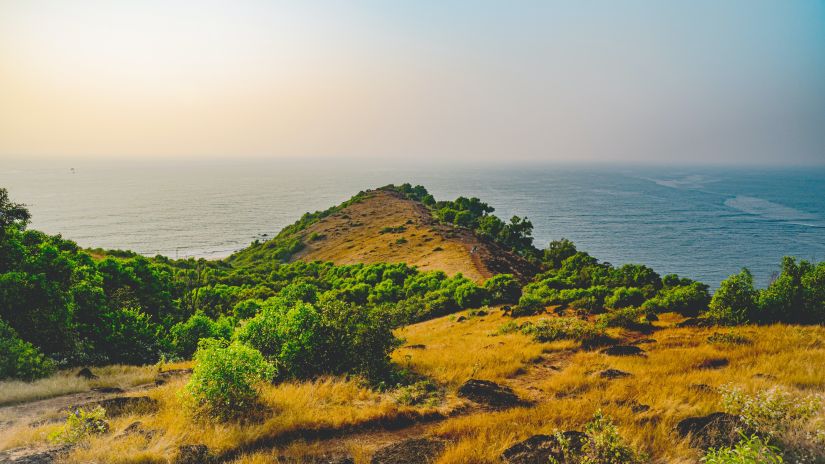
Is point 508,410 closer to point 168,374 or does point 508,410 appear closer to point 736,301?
point 168,374

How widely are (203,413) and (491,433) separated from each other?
6297 millimetres

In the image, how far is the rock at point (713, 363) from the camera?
12477mm

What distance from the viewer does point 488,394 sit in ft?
35.5

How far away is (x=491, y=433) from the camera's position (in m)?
8.13

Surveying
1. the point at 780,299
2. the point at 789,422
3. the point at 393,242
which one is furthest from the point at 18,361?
the point at 393,242

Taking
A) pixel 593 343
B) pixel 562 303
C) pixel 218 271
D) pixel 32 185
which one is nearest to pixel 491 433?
pixel 593 343

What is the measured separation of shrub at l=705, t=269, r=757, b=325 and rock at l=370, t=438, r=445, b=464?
54.8ft

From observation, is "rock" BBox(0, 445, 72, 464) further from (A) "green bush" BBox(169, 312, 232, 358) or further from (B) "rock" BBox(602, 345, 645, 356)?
(B) "rock" BBox(602, 345, 645, 356)

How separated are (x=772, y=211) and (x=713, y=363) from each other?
529ft

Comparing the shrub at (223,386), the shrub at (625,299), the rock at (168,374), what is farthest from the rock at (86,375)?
the shrub at (625,299)

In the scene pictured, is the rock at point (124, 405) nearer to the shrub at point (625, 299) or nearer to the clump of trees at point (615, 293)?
the clump of trees at point (615, 293)

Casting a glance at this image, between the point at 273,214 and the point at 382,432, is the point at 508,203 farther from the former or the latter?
the point at 382,432

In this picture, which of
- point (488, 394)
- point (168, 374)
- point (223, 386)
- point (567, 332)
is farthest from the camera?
point (567, 332)

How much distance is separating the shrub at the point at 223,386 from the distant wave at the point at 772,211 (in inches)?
5853
